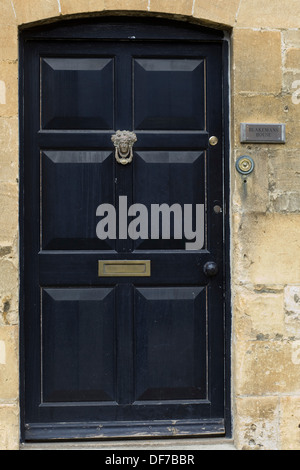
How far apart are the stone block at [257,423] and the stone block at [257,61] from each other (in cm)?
195

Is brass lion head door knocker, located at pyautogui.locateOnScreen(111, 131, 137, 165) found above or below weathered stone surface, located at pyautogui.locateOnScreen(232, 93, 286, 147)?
below

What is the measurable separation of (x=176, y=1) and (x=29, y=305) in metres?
2.11

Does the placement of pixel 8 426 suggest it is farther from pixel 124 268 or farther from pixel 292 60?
pixel 292 60

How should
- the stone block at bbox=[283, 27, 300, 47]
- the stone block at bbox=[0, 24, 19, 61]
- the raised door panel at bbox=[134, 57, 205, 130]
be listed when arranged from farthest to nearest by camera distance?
the raised door panel at bbox=[134, 57, 205, 130] → the stone block at bbox=[283, 27, 300, 47] → the stone block at bbox=[0, 24, 19, 61]

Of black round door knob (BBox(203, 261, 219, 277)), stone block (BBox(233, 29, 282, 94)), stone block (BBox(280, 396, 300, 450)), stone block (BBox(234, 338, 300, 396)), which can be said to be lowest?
stone block (BBox(280, 396, 300, 450))

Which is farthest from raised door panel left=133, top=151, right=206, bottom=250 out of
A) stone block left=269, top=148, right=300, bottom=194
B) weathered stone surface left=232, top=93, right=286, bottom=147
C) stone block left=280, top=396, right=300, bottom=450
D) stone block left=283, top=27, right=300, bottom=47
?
stone block left=280, top=396, right=300, bottom=450

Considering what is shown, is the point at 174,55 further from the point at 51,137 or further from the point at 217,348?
the point at 217,348

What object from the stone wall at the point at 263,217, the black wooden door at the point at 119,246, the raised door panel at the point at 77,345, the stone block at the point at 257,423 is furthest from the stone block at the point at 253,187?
the stone block at the point at 257,423

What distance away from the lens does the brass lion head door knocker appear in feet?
12.3

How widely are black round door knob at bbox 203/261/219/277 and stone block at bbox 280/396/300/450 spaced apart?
34.9 inches

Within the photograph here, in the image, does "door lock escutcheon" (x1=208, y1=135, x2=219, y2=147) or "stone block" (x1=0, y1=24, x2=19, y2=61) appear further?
"door lock escutcheon" (x1=208, y1=135, x2=219, y2=147)

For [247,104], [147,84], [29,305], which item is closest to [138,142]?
[147,84]

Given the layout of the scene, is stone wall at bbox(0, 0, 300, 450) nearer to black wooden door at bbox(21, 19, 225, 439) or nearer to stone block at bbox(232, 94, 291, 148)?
stone block at bbox(232, 94, 291, 148)

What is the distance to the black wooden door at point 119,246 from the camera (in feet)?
12.4
